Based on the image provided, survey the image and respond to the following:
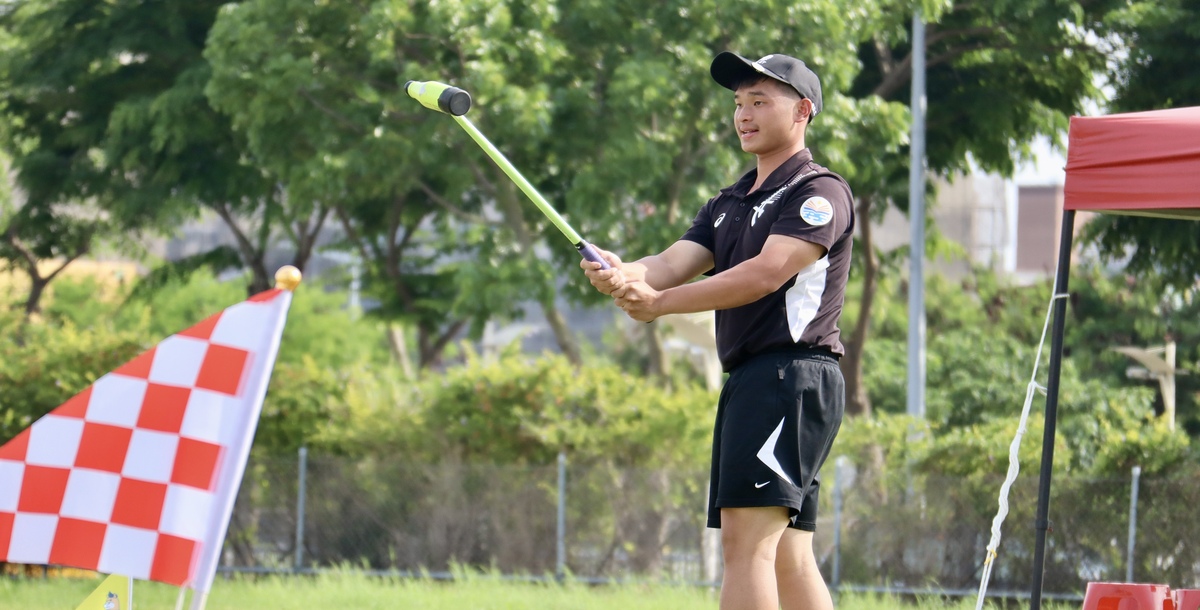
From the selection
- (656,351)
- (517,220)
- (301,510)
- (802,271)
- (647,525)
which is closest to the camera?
(802,271)

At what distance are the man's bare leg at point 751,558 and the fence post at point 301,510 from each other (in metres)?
7.25

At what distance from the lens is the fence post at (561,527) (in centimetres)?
985

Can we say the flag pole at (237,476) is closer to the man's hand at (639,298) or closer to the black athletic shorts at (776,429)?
the man's hand at (639,298)

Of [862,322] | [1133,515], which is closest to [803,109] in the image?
[1133,515]

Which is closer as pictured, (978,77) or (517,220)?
(517,220)

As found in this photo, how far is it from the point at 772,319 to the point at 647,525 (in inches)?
248

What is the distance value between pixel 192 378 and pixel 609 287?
1229 mm

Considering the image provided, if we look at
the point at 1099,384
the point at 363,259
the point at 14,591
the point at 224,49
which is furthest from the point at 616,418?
the point at 1099,384

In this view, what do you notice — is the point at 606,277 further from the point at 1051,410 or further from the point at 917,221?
the point at 917,221

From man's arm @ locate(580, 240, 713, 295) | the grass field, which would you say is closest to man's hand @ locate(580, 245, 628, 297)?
man's arm @ locate(580, 240, 713, 295)

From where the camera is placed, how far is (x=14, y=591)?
28.1 ft

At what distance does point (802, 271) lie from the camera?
12.1 feet

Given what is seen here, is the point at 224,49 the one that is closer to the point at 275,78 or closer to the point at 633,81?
the point at 275,78

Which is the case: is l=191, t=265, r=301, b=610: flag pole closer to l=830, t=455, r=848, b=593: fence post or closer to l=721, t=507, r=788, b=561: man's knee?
l=721, t=507, r=788, b=561: man's knee
